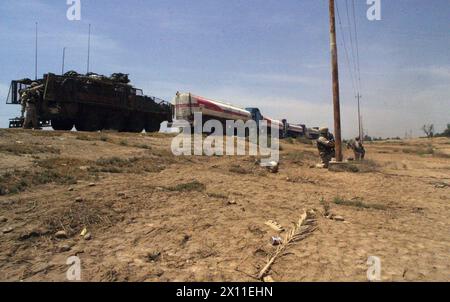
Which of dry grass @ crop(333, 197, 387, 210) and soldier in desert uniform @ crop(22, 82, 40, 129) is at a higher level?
soldier in desert uniform @ crop(22, 82, 40, 129)

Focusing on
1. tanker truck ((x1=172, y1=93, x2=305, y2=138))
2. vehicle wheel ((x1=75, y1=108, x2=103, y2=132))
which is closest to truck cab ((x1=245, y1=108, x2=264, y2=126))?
tanker truck ((x1=172, y1=93, x2=305, y2=138))

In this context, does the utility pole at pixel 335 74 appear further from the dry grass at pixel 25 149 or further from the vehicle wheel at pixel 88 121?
the vehicle wheel at pixel 88 121

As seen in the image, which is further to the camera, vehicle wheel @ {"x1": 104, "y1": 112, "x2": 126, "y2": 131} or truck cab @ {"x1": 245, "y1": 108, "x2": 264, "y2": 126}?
truck cab @ {"x1": 245, "y1": 108, "x2": 264, "y2": 126}

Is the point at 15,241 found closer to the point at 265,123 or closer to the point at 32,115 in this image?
the point at 32,115

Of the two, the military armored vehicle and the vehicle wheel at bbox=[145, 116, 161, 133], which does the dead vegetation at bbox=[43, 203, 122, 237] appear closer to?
the military armored vehicle

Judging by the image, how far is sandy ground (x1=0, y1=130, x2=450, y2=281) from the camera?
3.75 metres

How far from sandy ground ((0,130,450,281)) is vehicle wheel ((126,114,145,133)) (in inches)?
598

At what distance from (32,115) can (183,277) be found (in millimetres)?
18022

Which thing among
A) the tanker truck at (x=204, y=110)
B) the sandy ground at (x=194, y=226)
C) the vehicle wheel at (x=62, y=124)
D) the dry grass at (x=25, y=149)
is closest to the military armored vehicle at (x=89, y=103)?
the vehicle wheel at (x=62, y=124)

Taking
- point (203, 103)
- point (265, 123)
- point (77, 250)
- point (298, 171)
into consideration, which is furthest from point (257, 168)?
point (265, 123)

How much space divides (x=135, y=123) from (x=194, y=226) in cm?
2048

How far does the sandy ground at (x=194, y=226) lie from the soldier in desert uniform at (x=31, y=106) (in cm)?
1062
